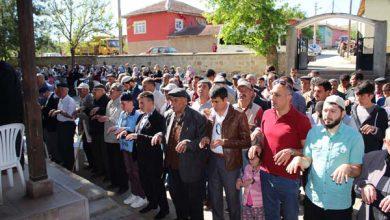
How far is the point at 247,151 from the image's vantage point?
4680 millimetres

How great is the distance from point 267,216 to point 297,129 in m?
1.08

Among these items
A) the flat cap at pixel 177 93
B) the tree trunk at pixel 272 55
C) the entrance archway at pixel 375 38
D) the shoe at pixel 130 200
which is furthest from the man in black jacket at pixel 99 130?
the tree trunk at pixel 272 55

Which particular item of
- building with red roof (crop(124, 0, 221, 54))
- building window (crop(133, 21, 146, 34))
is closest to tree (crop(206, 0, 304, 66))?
building with red roof (crop(124, 0, 221, 54))

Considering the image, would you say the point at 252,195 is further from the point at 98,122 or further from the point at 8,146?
the point at 98,122

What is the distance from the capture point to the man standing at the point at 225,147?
14.5 ft

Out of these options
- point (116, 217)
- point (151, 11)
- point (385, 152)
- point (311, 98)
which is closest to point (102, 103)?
point (116, 217)

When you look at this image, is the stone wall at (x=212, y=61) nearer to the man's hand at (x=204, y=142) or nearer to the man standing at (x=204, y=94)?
the man standing at (x=204, y=94)

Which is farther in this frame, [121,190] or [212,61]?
[212,61]

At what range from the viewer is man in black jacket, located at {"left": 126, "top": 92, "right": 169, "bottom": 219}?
537 cm

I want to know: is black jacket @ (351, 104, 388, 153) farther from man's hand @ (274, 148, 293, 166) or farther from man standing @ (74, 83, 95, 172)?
man standing @ (74, 83, 95, 172)

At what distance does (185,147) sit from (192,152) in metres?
0.27

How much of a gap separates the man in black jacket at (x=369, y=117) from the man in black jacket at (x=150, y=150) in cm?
287

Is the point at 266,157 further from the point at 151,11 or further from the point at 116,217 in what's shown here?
the point at 151,11

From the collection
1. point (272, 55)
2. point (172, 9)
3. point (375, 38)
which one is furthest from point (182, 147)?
point (172, 9)
